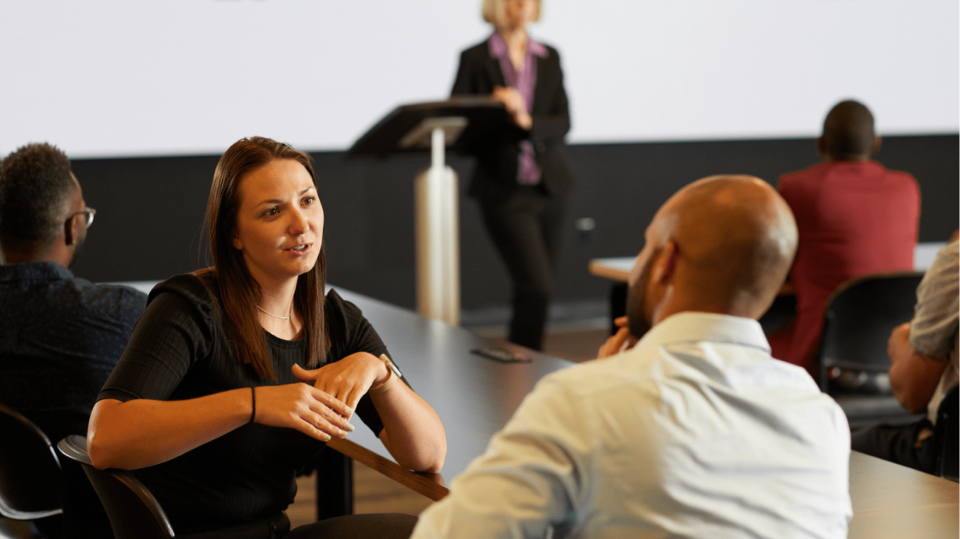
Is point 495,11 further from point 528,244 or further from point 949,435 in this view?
point 949,435

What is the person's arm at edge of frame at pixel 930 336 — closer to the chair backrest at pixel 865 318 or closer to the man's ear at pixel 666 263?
the chair backrest at pixel 865 318

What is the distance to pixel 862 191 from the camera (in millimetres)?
3037

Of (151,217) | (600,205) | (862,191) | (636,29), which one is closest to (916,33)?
(636,29)

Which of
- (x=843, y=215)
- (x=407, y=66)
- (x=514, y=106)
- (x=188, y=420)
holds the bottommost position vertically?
(x=188, y=420)

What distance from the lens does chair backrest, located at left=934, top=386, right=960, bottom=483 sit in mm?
1815

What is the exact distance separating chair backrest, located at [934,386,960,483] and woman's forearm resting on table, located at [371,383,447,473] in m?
1.05

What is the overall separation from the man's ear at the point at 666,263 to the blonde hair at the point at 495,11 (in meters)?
3.31

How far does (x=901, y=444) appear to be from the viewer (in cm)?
209

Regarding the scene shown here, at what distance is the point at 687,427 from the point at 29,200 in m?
1.53

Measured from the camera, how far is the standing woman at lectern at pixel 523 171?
394cm

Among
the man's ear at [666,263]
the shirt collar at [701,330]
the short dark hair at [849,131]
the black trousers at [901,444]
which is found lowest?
the black trousers at [901,444]

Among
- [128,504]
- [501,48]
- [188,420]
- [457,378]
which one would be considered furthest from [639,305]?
[501,48]

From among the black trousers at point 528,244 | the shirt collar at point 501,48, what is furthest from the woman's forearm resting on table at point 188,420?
the shirt collar at point 501,48

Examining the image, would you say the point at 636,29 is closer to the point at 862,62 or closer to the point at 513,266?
the point at 862,62
